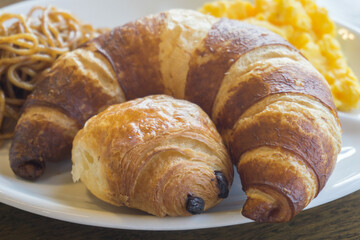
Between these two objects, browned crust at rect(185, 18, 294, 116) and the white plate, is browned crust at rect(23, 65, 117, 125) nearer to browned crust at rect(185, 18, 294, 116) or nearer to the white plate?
the white plate

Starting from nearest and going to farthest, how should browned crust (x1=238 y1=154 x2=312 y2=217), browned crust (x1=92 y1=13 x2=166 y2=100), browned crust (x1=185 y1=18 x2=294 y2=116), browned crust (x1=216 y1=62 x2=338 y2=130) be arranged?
browned crust (x1=238 y1=154 x2=312 y2=217), browned crust (x1=216 y1=62 x2=338 y2=130), browned crust (x1=185 y1=18 x2=294 y2=116), browned crust (x1=92 y1=13 x2=166 y2=100)

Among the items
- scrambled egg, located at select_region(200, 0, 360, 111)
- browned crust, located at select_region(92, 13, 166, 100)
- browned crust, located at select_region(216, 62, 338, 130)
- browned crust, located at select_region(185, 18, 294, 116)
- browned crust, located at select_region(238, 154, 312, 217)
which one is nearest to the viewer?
browned crust, located at select_region(238, 154, 312, 217)

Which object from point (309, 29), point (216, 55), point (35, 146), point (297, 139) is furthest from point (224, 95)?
point (309, 29)

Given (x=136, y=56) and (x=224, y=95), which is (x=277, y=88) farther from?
(x=136, y=56)

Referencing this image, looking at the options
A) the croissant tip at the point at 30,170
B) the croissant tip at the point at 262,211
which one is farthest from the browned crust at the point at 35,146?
the croissant tip at the point at 262,211

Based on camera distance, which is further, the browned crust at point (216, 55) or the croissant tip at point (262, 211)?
the browned crust at point (216, 55)

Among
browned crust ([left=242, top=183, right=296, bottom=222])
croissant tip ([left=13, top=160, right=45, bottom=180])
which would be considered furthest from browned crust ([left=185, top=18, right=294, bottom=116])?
croissant tip ([left=13, top=160, right=45, bottom=180])

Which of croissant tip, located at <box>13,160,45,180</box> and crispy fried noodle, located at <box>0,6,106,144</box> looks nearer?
croissant tip, located at <box>13,160,45,180</box>

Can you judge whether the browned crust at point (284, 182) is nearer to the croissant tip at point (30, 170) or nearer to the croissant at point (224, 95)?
the croissant at point (224, 95)
